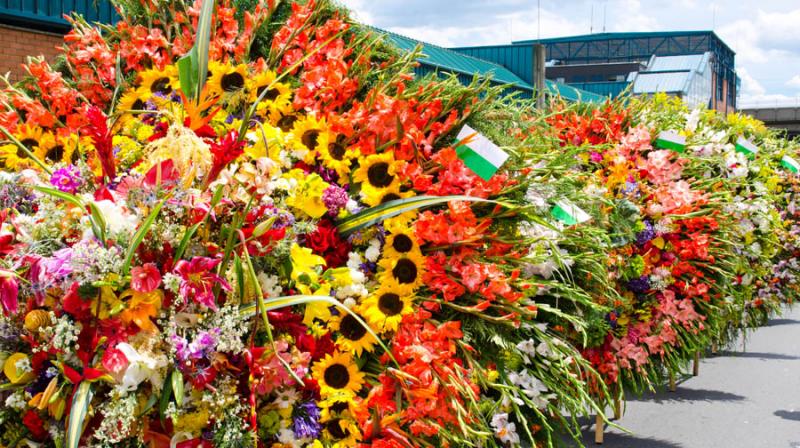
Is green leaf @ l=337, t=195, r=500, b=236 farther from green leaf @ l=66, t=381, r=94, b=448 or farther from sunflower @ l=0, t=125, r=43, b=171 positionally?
sunflower @ l=0, t=125, r=43, b=171

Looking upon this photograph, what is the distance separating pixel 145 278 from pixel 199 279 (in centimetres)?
11

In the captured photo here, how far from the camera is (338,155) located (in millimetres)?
2500

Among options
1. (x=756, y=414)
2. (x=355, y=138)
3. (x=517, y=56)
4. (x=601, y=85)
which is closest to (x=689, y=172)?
(x=756, y=414)

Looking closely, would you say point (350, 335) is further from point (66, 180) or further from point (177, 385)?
point (66, 180)

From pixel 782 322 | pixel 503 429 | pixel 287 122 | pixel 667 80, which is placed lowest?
pixel 782 322

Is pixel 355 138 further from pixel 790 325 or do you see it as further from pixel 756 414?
pixel 790 325

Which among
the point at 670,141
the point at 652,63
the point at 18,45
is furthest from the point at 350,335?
the point at 652,63

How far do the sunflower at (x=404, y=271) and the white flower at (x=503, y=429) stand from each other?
53cm

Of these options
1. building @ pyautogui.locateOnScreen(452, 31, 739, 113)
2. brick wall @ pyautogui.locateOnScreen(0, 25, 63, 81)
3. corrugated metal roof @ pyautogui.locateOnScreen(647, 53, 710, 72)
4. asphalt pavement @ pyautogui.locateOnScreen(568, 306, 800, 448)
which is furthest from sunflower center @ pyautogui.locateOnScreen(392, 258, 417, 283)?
corrugated metal roof @ pyautogui.locateOnScreen(647, 53, 710, 72)

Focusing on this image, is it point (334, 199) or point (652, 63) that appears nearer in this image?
point (334, 199)

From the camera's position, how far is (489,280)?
248 centimetres

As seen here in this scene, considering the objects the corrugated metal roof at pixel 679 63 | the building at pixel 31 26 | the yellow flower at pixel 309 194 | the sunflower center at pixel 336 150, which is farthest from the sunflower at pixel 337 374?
the corrugated metal roof at pixel 679 63

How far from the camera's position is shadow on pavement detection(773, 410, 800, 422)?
241 inches

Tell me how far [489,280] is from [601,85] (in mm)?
32782
